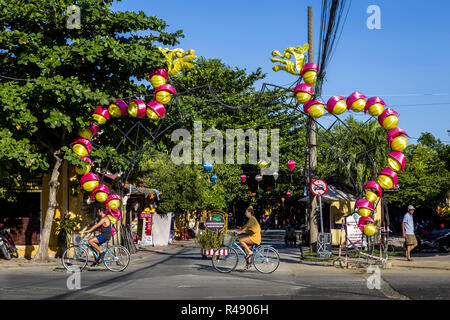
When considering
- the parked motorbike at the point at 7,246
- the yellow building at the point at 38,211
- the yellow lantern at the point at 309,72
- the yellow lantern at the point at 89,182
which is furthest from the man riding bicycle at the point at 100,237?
the yellow lantern at the point at 309,72

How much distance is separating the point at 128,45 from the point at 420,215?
112 ft

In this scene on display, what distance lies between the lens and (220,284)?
37.1 ft

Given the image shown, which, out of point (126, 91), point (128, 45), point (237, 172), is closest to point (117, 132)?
point (126, 91)

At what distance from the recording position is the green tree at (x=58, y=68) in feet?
50.0

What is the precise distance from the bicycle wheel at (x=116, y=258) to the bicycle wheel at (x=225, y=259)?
2566 mm

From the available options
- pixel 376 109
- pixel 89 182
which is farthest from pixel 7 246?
pixel 376 109

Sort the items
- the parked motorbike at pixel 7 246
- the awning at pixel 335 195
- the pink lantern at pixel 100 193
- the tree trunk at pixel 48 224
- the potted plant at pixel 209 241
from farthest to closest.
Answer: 1. the awning at pixel 335 195
2. the parked motorbike at pixel 7 246
3. the potted plant at pixel 209 241
4. the tree trunk at pixel 48 224
5. the pink lantern at pixel 100 193

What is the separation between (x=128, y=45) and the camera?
1614 cm

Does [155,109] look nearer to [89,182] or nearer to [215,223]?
[89,182]

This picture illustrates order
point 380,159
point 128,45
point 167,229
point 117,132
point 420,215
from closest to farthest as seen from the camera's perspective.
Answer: point 128,45
point 117,132
point 380,159
point 167,229
point 420,215

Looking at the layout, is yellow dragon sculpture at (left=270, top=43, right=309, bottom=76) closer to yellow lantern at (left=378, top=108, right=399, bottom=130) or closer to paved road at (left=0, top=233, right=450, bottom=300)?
yellow lantern at (left=378, top=108, right=399, bottom=130)

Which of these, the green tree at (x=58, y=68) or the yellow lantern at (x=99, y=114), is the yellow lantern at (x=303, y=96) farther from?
the yellow lantern at (x=99, y=114)
